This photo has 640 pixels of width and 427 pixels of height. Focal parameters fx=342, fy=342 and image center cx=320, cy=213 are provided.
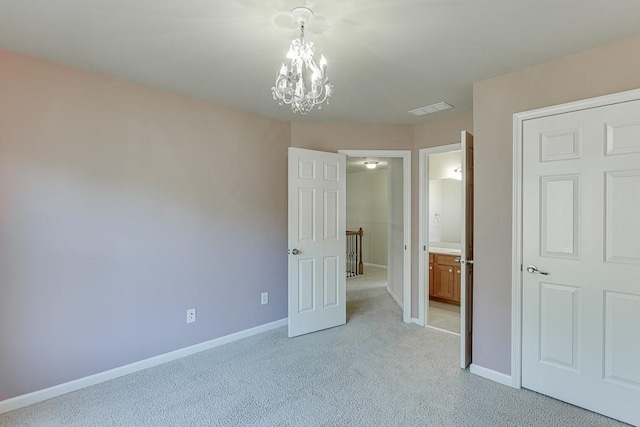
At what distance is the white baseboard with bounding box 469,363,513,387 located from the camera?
2637 millimetres

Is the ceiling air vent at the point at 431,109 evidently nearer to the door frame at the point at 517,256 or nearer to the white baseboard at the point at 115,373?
the door frame at the point at 517,256

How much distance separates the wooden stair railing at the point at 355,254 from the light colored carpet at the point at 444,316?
8.33 ft

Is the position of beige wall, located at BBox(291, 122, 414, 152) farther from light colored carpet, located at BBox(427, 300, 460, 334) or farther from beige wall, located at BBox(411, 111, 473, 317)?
light colored carpet, located at BBox(427, 300, 460, 334)

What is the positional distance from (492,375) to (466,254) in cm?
97

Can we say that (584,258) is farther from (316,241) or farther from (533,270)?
(316,241)

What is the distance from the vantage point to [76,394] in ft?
8.24

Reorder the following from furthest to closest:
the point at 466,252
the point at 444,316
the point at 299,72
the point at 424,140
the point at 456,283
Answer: the point at 456,283, the point at 444,316, the point at 424,140, the point at 466,252, the point at 299,72

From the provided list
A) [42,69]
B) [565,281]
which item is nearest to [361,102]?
[565,281]

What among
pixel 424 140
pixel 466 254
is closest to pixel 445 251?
pixel 424 140

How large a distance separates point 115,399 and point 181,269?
3.63 ft

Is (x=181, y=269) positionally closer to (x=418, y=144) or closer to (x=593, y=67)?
(x=418, y=144)

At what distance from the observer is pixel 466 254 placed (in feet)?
9.48

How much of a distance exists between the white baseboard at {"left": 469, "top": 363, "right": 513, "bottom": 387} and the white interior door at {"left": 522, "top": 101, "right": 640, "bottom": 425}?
0.11 metres

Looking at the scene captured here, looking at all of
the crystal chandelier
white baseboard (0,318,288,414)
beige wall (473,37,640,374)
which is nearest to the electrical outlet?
white baseboard (0,318,288,414)
